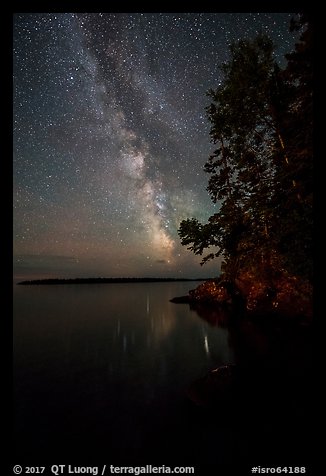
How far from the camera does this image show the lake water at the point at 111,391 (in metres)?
7.81

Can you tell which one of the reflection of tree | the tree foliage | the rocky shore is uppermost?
the tree foliage

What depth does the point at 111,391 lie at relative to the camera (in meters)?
12.3

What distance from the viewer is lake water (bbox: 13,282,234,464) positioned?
Answer: 781 centimetres

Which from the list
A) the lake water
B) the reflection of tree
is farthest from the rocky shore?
the lake water

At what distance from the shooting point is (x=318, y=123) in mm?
2748

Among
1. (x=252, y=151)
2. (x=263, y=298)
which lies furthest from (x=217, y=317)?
(x=252, y=151)

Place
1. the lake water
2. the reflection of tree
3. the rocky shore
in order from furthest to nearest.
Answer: the reflection of tree
the rocky shore
the lake water

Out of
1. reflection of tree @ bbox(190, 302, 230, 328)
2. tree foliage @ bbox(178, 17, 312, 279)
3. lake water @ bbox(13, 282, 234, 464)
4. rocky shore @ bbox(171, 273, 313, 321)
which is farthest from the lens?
reflection of tree @ bbox(190, 302, 230, 328)

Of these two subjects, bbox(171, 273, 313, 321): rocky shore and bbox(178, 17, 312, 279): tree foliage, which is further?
bbox(171, 273, 313, 321): rocky shore

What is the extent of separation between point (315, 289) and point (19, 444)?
9723mm

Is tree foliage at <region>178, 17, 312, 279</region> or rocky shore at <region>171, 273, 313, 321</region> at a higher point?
tree foliage at <region>178, 17, 312, 279</region>

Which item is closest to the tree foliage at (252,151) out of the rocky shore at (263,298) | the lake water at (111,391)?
the rocky shore at (263,298)

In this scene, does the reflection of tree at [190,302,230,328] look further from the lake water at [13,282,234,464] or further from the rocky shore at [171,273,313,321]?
the lake water at [13,282,234,464]

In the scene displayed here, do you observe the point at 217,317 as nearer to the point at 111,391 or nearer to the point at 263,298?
the point at 263,298
